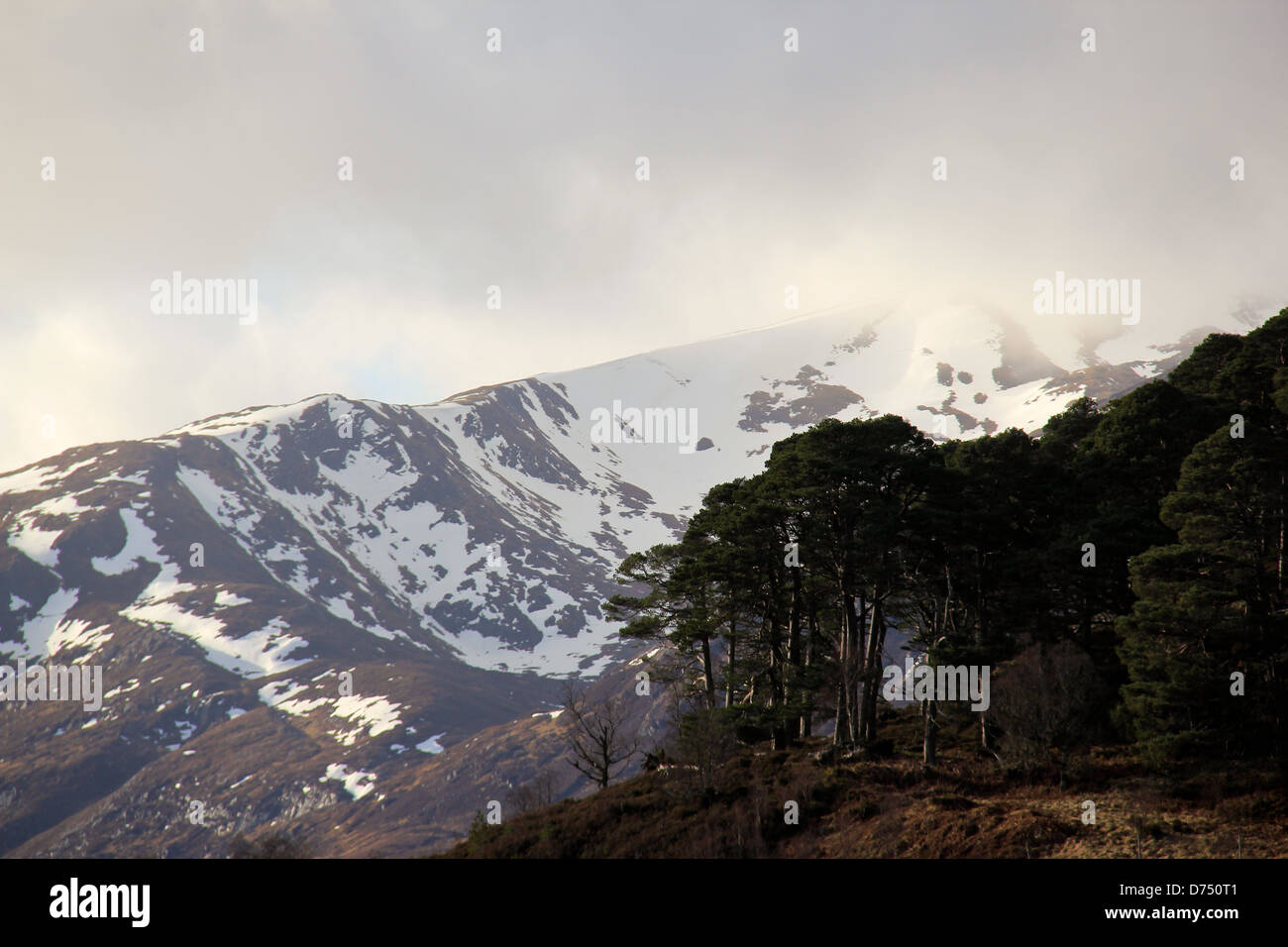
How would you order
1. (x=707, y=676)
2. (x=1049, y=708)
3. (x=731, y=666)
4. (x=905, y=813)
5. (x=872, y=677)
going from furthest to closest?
(x=707, y=676) → (x=731, y=666) → (x=872, y=677) → (x=1049, y=708) → (x=905, y=813)

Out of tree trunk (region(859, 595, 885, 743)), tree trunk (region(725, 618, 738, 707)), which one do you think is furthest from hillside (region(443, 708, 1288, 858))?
tree trunk (region(725, 618, 738, 707))

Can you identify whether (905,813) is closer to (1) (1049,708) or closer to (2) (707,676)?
(1) (1049,708)

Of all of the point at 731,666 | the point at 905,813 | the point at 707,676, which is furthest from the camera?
the point at 707,676

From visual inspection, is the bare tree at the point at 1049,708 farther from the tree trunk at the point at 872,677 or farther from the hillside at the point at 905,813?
the tree trunk at the point at 872,677

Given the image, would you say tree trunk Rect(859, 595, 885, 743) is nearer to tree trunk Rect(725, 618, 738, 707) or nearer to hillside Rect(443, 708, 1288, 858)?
hillside Rect(443, 708, 1288, 858)

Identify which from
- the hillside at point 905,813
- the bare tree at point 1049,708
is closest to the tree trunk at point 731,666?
the hillside at point 905,813

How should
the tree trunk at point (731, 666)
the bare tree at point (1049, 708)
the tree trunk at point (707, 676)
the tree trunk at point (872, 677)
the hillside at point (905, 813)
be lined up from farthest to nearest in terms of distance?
the tree trunk at point (707, 676) < the tree trunk at point (731, 666) < the tree trunk at point (872, 677) < the bare tree at point (1049, 708) < the hillside at point (905, 813)

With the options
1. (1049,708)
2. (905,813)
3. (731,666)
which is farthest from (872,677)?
(905,813)

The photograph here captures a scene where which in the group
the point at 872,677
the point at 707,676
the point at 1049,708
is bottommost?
the point at 707,676

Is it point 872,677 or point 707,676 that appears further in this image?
point 707,676

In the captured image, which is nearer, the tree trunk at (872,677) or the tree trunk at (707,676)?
the tree trunk at (872,677)
